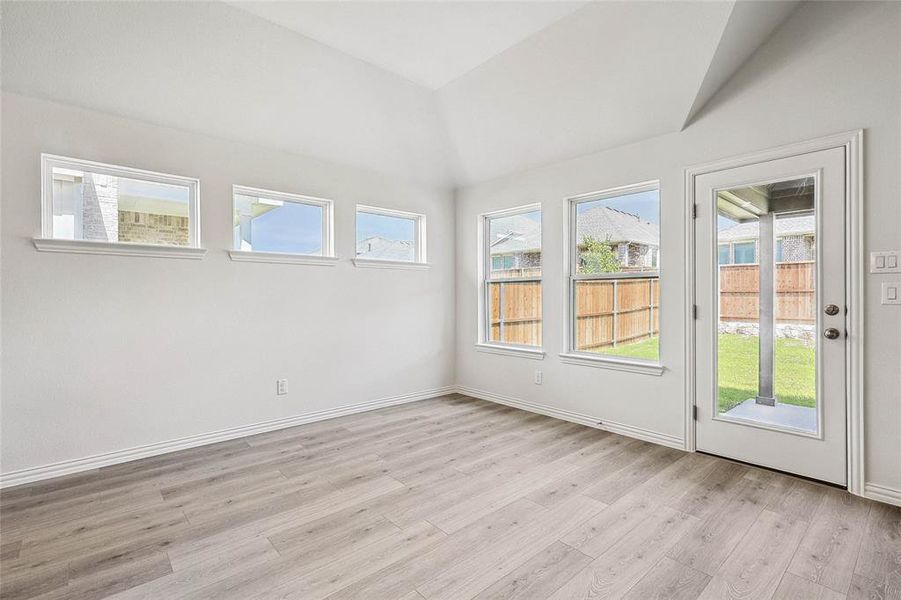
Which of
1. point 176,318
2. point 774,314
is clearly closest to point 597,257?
point 774,314

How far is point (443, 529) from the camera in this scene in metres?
2.13

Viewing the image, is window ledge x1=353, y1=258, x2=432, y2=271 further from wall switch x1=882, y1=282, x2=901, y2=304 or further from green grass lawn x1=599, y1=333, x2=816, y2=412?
wall switch x1=882, y1=282, x2=901, y2=304

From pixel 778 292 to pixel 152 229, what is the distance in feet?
14.8

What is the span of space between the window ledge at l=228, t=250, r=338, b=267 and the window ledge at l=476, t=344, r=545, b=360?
6.23 feet

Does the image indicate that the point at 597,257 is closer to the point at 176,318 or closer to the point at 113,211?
the point at 176,318

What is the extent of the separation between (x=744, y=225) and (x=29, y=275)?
4.80 m

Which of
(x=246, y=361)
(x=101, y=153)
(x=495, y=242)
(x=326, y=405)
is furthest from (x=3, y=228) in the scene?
(x=495, y=242)

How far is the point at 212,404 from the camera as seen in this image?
340 centimetres

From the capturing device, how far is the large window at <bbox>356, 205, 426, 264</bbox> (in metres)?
4.40

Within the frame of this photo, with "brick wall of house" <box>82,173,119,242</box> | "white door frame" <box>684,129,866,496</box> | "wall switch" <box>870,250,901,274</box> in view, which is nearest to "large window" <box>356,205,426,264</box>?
"brick wall of house" <box>82,173,119,242</box>

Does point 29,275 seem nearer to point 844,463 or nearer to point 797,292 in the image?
point 797,292

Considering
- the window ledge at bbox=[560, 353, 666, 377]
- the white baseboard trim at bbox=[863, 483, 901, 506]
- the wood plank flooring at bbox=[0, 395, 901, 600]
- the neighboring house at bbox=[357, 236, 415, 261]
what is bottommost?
the wood plank flooring at bbox=[0, 395, 901, 600]

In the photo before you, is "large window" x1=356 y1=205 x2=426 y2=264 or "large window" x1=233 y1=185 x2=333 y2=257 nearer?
"large window" x1=233 y1=185 x2=333 y2=257

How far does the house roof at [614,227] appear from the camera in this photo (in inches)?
138
